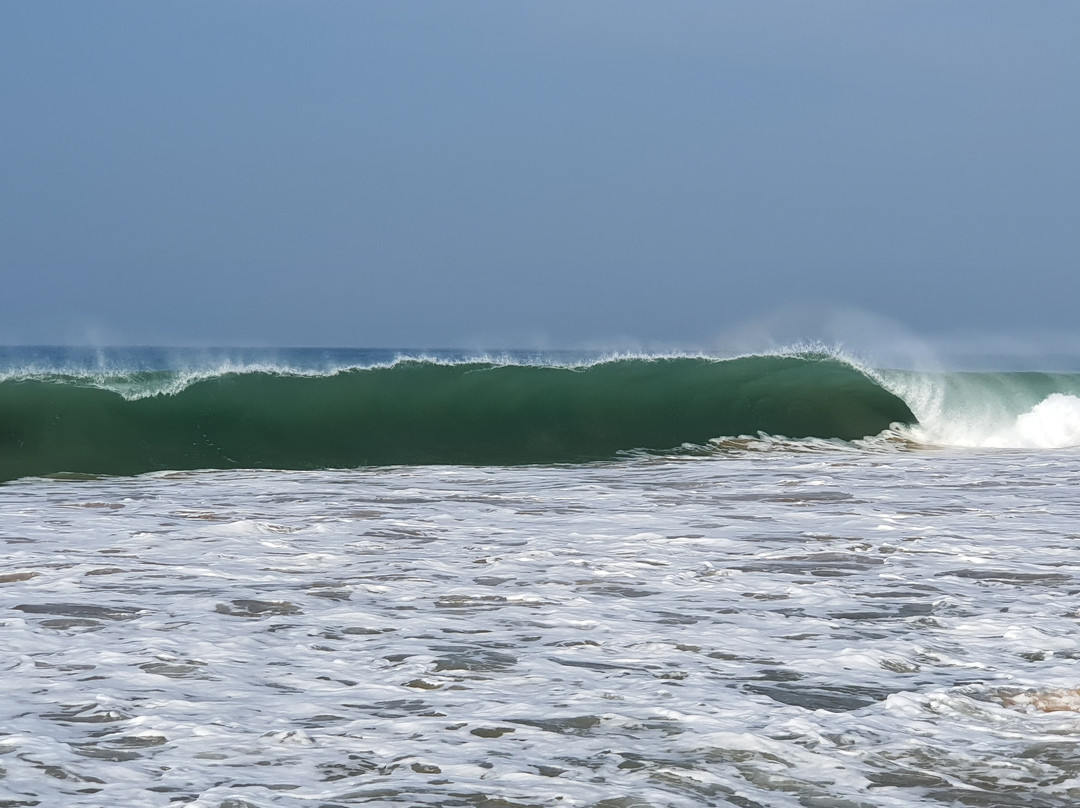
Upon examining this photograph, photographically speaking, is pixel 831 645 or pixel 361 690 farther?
pixel 831 645

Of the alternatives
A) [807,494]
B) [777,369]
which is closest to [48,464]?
[807,494]

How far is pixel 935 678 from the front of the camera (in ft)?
11.7

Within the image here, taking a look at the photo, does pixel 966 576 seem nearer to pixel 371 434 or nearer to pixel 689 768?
pixel 689 768

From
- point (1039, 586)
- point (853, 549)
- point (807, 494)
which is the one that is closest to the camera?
point (1039, 586)

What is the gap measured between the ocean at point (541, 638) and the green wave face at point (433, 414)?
2.53 m

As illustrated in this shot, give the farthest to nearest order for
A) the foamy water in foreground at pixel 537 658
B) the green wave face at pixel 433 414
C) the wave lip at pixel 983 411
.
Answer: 1. the wave lip at pixel 983 411
2. the green wave face at pixel 433 414
3. the foamy water in foreground at pixel 537 658

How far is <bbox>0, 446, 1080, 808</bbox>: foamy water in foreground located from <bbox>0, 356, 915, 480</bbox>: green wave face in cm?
593

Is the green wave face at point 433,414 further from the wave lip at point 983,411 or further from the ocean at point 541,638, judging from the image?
the ocean at point 541,638

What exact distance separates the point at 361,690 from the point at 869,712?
148 cm

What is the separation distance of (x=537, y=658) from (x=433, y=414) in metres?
12.8

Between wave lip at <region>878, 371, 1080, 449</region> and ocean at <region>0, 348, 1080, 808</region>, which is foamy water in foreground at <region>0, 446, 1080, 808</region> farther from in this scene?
wave lip at <region>878, 371, 1080, 449</region>

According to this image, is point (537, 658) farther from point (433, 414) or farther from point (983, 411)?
point (983, 411)

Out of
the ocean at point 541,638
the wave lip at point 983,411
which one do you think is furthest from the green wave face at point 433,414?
the ocean at point 541,638

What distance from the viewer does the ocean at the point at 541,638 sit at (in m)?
2.76
